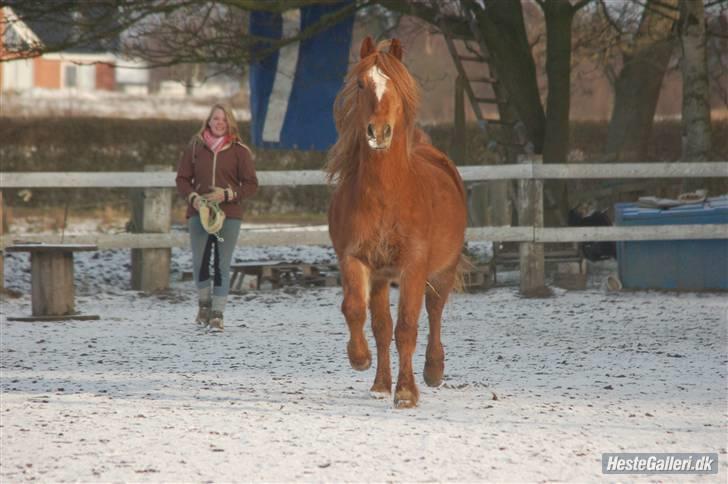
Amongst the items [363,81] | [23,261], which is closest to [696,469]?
[363,81]

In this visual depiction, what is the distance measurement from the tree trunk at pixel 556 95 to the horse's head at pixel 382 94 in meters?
8.72

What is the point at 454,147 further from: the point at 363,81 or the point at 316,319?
the point at 363,81

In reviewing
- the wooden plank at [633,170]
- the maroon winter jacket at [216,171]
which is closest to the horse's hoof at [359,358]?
the maroon winter jacket at [216,171]

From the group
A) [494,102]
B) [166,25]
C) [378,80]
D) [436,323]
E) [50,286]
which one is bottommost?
[50,286]

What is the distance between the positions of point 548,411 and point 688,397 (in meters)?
1.00

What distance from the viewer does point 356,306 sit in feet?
21.7

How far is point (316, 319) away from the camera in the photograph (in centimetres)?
1149

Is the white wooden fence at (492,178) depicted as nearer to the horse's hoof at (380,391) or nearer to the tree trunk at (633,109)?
the horse's hoof at (380,391)

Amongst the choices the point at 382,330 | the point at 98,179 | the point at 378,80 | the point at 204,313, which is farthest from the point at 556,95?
the point at 378,80

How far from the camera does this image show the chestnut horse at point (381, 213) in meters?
6.55

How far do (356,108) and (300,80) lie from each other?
31.4 ft

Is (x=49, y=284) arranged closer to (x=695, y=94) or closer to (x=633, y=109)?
(x=695, y=94)

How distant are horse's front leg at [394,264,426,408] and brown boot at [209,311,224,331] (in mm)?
3900

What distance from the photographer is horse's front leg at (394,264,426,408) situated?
6688mm
